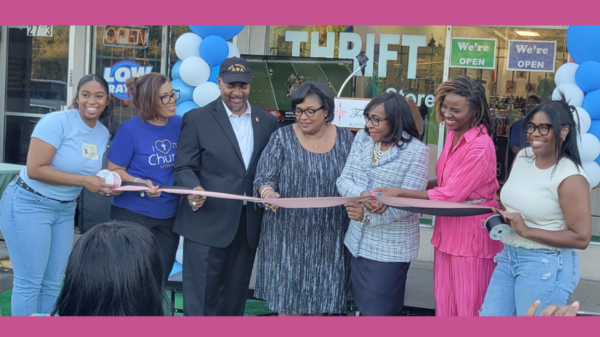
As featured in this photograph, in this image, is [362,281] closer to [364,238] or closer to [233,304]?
[364,238]

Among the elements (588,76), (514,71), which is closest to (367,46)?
(514,71)

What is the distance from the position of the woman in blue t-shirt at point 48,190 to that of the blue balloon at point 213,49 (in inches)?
74.2

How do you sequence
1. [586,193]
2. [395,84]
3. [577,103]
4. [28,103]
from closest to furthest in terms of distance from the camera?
[586,193] < [577,103] < [395,84] < [28,103]

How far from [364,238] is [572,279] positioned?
1.19m

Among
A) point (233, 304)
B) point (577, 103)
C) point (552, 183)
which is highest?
point (577, 103)

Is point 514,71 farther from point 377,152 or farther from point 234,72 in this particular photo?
point 234,72

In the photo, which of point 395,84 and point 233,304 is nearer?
point 233,304

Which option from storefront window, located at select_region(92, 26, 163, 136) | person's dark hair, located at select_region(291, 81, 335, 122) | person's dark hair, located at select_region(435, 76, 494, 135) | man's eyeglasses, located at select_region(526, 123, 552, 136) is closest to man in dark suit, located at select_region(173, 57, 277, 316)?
person's dark hair, located at select_region(291, 81, 335, 122)

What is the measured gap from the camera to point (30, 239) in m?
3.98

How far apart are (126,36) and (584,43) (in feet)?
19.1

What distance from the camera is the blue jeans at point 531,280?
3178 millimetres

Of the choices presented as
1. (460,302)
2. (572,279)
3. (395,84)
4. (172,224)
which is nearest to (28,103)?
(395,84)

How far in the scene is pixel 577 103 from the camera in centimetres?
539

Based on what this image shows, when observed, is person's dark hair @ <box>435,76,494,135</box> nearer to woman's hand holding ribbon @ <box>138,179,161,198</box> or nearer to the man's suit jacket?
the man's suit jacket
